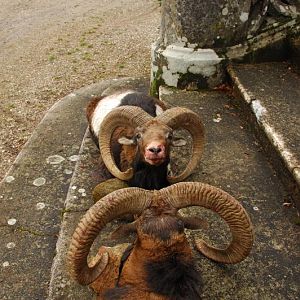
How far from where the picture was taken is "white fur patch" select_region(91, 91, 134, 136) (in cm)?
626

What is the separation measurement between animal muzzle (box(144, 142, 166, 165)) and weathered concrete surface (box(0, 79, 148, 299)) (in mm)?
1431

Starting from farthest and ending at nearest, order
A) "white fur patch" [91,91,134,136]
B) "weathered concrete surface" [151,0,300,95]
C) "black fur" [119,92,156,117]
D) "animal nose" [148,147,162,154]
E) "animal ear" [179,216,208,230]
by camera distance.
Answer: "weathered concrete surface" [151,0,300,95] < "white fur patch" [91,91,134,136] < "black fur" [119,92,156,117] < "animal nose" [148,147,162,154] < "animal ear" [179,216,208,230]

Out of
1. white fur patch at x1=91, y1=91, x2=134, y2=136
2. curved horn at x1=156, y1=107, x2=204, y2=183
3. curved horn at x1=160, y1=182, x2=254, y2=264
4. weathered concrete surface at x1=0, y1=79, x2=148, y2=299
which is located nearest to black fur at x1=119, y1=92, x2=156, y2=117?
white fur patch at x1=91, y1=91, x2=134, y2=136

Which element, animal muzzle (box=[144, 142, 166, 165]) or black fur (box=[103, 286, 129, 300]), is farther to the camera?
animal muzzle (box=[144, 142, 166, 165])

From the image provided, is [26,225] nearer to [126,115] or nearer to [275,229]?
[126,115]

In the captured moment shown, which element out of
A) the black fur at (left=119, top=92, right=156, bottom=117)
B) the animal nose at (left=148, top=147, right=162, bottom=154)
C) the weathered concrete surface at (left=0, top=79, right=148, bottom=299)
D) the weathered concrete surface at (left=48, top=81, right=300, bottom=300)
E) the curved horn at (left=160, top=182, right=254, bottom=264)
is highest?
the curved horn at (left=160, top=182, right=254, bottom=264)

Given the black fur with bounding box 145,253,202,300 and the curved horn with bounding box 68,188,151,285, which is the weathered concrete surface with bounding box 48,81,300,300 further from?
the curved horn with bounding box 68,188,151,285

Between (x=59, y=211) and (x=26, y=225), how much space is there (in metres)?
0.43

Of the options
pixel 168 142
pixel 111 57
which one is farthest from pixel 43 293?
pixel 111 57

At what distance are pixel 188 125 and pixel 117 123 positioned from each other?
0.78 meters

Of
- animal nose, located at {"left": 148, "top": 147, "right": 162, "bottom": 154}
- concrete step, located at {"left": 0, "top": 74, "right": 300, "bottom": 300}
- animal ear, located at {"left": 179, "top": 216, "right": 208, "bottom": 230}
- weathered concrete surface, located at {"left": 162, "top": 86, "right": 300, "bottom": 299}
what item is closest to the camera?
animal ear, located at {"left": 179, "top": 216, "right": 208, "bottom": 230}

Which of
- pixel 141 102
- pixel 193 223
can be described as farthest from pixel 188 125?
pixel 193 223

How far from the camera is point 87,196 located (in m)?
5.21

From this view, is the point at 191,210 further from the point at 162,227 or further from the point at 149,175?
the point at 162,227
